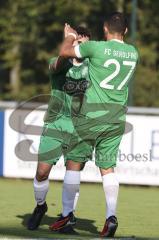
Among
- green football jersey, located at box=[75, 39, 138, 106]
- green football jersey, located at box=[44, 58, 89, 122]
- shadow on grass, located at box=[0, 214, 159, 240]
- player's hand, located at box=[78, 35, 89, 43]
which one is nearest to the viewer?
green football jersey, located at box=[75, 39, 138, 106]

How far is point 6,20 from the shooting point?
33.9 metres

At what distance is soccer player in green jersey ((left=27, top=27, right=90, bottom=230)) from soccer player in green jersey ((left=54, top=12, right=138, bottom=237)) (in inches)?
15.2

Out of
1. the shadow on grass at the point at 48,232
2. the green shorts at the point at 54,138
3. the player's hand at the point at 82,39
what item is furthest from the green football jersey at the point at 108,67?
the shadow on grass at the point at 48,232

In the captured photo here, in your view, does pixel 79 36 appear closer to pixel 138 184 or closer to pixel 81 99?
pixel 81 99

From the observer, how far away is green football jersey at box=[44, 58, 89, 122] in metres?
9.21

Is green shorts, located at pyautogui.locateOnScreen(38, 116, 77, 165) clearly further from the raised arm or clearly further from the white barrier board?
the white barrier board

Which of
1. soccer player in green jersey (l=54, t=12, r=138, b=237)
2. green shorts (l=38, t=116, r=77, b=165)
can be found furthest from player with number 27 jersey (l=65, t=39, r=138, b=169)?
green shorts (l=38, t=116, r=77, b=165)

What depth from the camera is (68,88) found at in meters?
9.23

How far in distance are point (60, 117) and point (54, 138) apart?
231mm

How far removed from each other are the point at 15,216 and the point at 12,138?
4635mm

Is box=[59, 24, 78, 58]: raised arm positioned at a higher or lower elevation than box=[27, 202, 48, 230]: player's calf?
higher

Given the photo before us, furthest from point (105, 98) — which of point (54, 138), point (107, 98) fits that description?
point (54, 138)

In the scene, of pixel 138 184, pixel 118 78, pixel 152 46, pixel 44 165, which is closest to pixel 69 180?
pixel 44 165

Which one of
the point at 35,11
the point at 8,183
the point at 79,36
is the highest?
the point at 35,11
